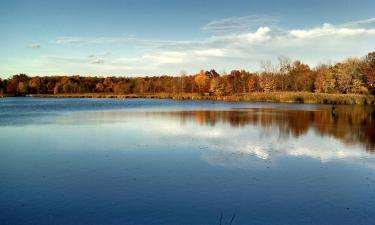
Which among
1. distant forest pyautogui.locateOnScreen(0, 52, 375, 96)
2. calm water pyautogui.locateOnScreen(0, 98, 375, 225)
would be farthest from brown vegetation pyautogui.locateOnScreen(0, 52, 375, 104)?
calm water pyautogui.locateOnScreen(0, 98, 375, 225)

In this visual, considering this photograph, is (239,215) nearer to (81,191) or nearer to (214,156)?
(81,191)

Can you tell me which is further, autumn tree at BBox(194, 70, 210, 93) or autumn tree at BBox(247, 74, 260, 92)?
autumn tree at BBox(194, 70, 210, 93)

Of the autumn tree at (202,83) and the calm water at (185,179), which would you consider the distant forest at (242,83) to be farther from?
the calm water at (185,179)

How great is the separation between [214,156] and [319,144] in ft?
18.6

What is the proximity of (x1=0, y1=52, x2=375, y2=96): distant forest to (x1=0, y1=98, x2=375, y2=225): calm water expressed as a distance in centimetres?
4532

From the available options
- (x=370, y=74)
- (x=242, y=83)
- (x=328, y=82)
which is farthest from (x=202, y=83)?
(x=370, y=74)

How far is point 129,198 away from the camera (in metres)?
8.09

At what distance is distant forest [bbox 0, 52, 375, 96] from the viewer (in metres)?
59.1

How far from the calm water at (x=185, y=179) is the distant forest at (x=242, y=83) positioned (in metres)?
45.3

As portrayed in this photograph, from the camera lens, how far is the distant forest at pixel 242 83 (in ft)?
194

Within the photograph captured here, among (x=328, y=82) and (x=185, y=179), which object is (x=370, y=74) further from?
(x=185, y=179)

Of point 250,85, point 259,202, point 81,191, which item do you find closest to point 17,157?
point 81,191

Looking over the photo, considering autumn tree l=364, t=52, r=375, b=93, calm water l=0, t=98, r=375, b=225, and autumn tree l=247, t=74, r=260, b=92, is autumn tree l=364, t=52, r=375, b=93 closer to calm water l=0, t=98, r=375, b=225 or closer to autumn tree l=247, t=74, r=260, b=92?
autumn tree l=247, t=74, r=260, b=92

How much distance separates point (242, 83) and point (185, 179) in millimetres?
78043
